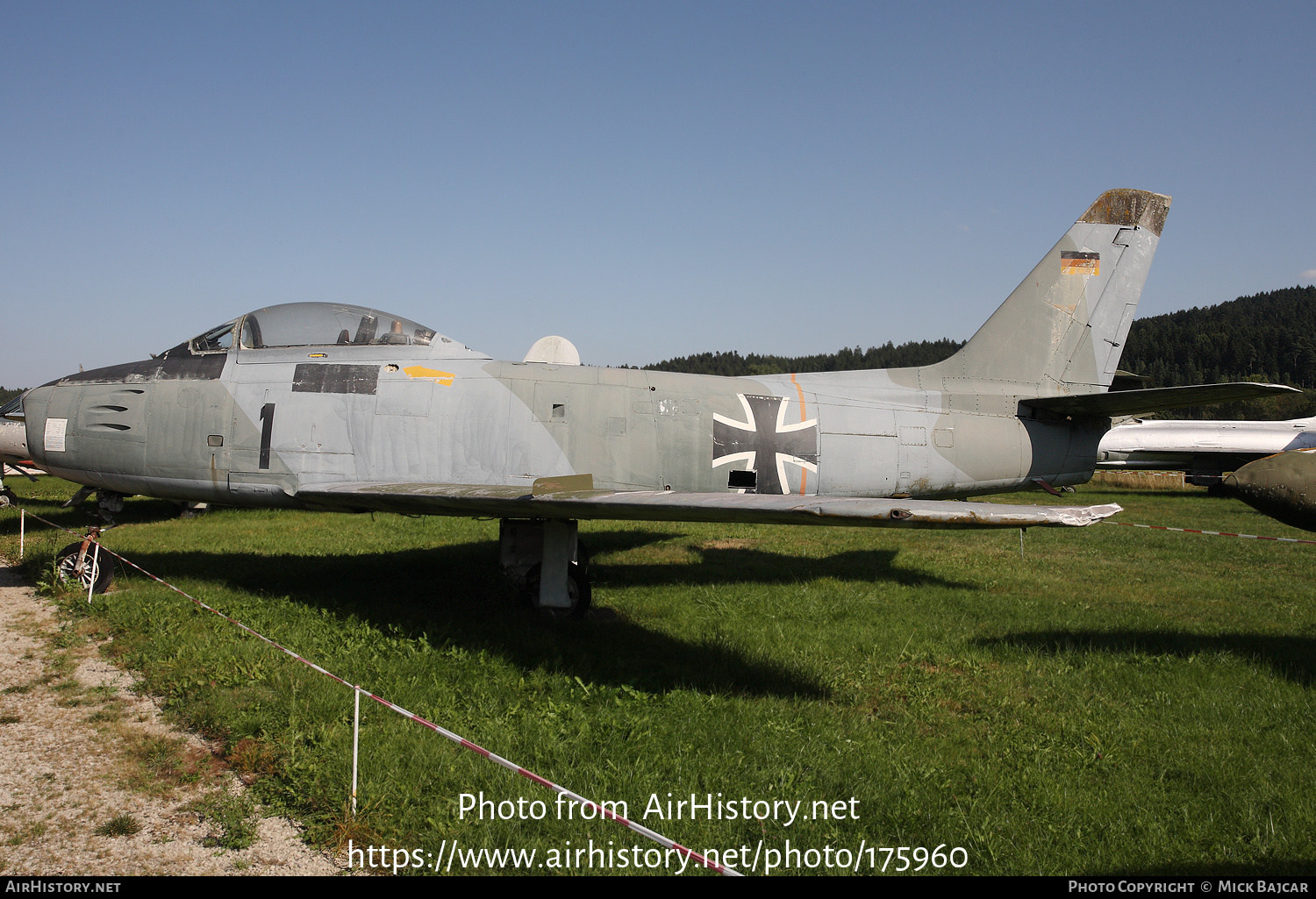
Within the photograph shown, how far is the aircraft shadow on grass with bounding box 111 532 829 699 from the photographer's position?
5891 millimetres

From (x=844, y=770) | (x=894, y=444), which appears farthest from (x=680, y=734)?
(x=894, y=444)

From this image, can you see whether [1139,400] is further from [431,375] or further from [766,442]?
[431,375]

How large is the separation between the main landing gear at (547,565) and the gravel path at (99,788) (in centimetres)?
A: 341

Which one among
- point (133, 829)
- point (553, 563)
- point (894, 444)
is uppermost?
point (894, 444)

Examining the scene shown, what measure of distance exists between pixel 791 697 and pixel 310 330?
21.1ft

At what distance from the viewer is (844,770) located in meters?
Result: 4.37

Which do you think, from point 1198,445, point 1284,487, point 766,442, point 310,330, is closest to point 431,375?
point 310,330

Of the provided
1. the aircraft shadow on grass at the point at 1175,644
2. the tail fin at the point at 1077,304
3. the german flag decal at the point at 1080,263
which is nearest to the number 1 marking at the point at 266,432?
the aircraft shadow on grass at the point at 1175,644

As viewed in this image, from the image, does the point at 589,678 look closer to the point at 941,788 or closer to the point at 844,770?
the point at 844,770

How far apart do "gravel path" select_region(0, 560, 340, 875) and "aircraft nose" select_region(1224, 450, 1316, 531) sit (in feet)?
22.8

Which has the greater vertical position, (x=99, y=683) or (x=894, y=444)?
(x=894, y=444)

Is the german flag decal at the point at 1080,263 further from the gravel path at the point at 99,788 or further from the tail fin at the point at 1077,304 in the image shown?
the gravel path at the point at 99,788

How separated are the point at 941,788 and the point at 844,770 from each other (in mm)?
554

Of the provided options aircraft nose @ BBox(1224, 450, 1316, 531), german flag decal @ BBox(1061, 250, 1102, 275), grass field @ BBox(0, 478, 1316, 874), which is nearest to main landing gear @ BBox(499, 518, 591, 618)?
grass field @ BBox(0, 478, 1316, 874)
